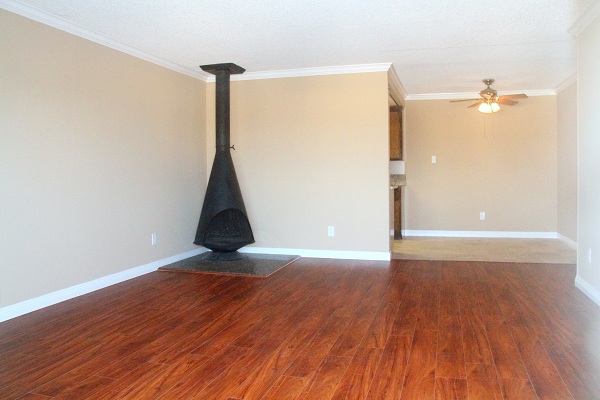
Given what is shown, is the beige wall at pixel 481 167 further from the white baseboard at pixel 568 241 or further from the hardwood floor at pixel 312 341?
the hardwood floor at pixel 312 341

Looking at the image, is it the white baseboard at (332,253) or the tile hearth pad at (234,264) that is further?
the white baseboard at (332,253)

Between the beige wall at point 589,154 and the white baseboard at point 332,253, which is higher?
the beige wall at point 589,154

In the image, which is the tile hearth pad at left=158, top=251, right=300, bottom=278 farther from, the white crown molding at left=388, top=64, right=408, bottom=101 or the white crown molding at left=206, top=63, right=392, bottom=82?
the white crown molding at left=388, top=64, right=408, bottom=101

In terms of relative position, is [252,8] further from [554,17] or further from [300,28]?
[554,17]

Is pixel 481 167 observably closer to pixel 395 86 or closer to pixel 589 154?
pixel 395 86

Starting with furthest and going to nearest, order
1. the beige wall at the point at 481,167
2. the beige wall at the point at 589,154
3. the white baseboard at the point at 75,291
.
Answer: the beige wall at the point at 481,167, the beige wall at the point at 589,154, the white baseboard at the point at 75,291

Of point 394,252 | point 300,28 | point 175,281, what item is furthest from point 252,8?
point 394,252

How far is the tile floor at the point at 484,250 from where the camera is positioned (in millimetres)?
5414

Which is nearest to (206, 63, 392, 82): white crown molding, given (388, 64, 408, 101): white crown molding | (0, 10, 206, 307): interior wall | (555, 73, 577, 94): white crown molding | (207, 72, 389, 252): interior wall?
(207, 72, 389, 252): interior wall

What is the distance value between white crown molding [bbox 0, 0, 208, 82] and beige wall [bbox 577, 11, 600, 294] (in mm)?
3856

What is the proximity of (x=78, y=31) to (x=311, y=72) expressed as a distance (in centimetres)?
250

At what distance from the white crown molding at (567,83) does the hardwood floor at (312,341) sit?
9.61 feet

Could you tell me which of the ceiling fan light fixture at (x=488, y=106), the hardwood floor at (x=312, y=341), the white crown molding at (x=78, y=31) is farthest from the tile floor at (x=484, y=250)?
the white crown molding at (x=78, y=31)

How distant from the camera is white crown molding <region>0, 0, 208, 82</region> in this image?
128 inches
